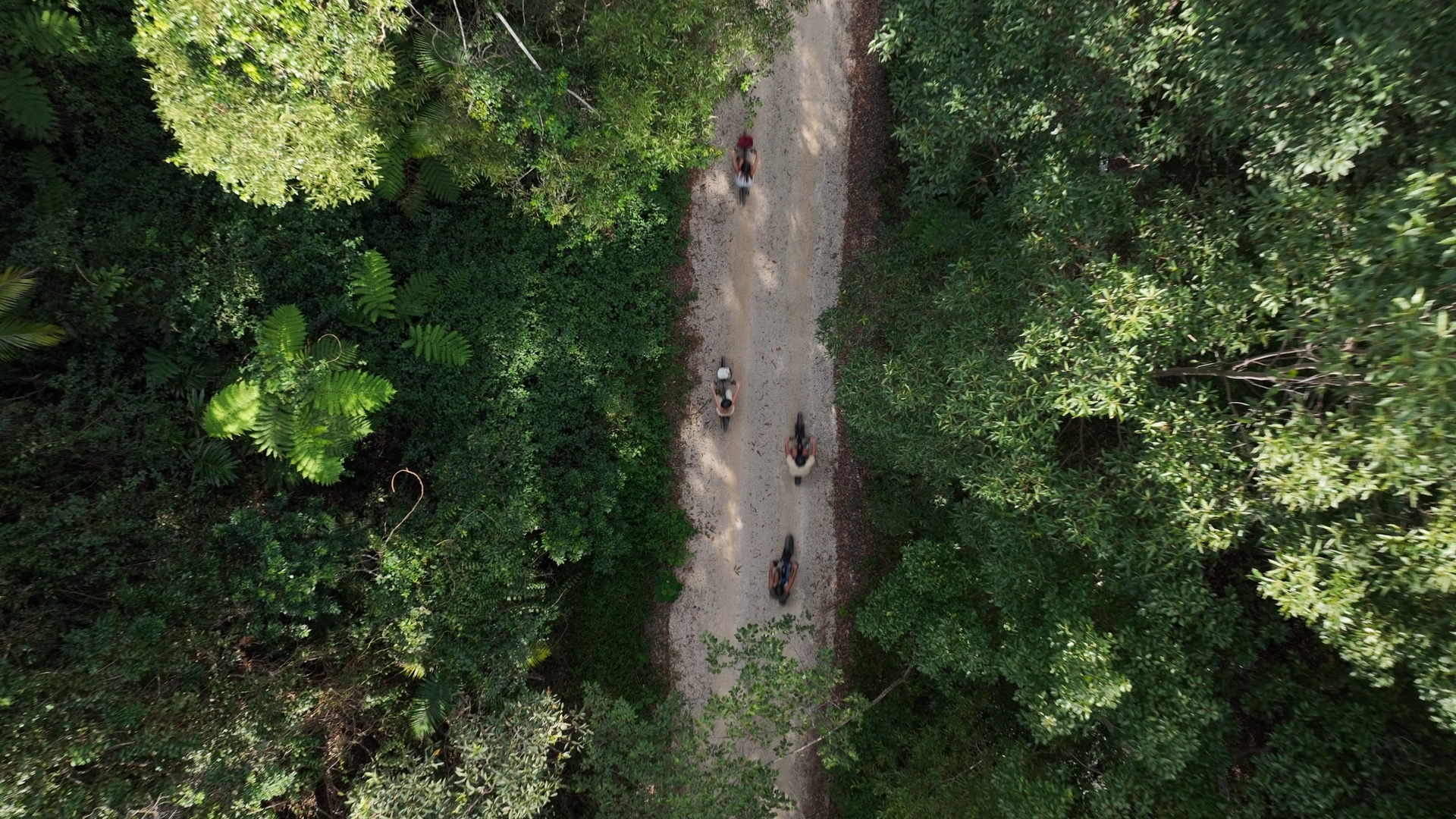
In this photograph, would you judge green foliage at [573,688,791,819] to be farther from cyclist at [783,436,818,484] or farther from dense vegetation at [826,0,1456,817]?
cyclist at [783,436,818,484]

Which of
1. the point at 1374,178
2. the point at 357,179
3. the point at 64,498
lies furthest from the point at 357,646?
the point at 1374,178

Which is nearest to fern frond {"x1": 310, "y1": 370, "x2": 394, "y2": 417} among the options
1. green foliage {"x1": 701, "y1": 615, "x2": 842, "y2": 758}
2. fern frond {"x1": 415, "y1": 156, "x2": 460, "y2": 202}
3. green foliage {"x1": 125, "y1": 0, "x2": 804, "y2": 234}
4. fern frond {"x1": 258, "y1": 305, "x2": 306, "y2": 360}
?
fern frond {"x1": 258, "y1": 305, "x2": 306, "y2": 360}

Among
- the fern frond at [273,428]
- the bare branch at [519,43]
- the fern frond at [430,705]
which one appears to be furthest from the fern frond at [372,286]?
the fern frond at [430,705]

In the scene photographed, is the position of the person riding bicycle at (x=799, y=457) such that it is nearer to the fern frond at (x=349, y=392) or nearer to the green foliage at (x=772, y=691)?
the green foliage at (x=772, y=691)

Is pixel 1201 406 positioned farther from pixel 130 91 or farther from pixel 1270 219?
pixel 130 91

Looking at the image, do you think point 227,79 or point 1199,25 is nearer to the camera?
point 1199,25

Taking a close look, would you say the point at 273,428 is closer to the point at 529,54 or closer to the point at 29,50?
the point at 29,50
